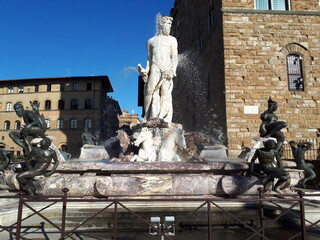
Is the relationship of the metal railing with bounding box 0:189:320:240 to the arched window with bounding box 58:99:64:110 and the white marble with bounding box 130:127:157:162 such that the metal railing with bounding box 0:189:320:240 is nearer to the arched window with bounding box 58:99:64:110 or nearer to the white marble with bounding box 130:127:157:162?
the white marble with bounding box 130:127:157:162

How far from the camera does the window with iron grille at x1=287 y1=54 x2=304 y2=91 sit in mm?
13859

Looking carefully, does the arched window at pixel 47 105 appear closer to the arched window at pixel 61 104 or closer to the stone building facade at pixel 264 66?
the arched window at pixel 61 104

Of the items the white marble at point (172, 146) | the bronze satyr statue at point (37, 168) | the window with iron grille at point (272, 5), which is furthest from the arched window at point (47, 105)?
the bronze satyr statue at point (37, 168)

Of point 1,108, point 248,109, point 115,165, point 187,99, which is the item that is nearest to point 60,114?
point 1,108

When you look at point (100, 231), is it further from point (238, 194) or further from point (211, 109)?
point (211, 109)

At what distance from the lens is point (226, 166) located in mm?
5148

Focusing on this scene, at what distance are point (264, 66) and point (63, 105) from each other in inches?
1390

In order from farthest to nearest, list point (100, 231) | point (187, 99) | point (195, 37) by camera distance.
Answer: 1. point (187, 99)
2. point (195, 37)
3. point (100, 231)

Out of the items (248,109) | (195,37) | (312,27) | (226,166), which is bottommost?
(226,166)

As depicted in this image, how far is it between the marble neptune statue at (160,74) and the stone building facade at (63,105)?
109 feet

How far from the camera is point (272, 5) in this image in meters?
14.4

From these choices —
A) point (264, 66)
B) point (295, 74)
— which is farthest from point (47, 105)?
point (295, 74)

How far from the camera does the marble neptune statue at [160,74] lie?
27.1 ft

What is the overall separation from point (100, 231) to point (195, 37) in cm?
1861
